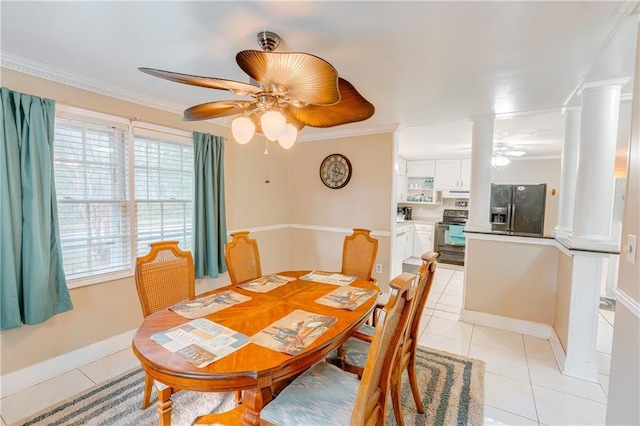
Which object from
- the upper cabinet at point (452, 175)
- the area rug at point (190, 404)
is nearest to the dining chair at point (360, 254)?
the area rug at point (190, 404)

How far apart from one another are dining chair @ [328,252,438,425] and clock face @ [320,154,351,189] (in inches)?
95.8

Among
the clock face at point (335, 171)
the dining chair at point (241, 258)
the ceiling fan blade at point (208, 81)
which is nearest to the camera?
the ceiling fan blade at point (208, 81)

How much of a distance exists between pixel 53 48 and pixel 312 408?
8.88ft

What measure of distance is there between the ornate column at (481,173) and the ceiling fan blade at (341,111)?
6.40 ft

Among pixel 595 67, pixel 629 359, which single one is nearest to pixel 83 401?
pixel 629 359

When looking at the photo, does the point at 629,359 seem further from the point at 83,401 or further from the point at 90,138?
the point at 90,138

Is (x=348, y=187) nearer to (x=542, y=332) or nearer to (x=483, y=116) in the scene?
(x=483, y=116)

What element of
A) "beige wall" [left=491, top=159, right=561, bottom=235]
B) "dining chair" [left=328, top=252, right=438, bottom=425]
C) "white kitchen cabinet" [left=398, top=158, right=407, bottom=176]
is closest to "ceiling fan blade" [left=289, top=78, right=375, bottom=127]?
"dining chair" [left=328, top=252, right=438, bottom=425]

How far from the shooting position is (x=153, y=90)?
265cm

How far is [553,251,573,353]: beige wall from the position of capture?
2.44 metres

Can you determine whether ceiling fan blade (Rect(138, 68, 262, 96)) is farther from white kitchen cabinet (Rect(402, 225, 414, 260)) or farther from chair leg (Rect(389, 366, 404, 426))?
white kitchen cabinet (Rect(402, 225, 414, 260))

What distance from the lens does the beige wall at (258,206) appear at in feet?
7.31

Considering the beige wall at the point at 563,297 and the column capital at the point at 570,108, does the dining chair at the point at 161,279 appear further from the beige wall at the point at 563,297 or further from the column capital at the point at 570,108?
the column capital at the point at 570,108

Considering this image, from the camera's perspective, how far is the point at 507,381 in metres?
2.24
